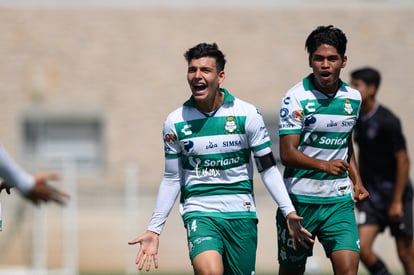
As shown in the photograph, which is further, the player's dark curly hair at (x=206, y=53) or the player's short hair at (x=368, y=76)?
the player's short hair at (x=368, y=76)

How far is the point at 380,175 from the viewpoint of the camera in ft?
39.1

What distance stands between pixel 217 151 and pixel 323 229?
1.08 meters

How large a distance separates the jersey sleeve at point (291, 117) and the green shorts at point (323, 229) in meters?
0.63

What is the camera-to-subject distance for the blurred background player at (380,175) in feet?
37.4

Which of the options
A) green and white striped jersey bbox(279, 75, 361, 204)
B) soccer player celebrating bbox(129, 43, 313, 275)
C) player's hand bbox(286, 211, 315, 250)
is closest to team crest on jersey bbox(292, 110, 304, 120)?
green and white striped jersey bbox(279, 75, 361, 204)

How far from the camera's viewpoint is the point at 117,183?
2230 cm

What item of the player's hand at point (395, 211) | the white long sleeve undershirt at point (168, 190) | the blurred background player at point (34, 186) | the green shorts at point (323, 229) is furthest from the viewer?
the player's hand at point (395, 211)

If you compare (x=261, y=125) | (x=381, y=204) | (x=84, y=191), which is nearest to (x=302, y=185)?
(x=261, y=125)

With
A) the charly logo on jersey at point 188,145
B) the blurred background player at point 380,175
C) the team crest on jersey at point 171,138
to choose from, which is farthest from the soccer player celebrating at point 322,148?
the blurred background player at point 380,175

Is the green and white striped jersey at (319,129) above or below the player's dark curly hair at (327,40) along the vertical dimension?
below

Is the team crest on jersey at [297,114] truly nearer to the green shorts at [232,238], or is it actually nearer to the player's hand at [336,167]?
the player's hand at [336,167]

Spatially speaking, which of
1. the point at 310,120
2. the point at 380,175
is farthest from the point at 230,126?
the point at 380,175

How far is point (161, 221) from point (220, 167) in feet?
2.00

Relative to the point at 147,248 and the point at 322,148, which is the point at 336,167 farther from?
the point at 147,248
